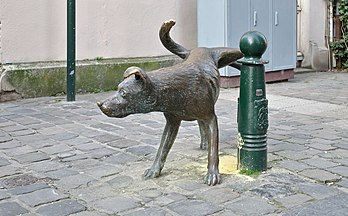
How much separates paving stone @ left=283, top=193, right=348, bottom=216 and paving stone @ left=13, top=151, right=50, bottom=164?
2.14 metres

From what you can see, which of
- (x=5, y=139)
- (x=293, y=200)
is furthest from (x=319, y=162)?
(x=5, y=139)

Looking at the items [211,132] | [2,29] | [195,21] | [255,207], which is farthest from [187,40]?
[255,207]

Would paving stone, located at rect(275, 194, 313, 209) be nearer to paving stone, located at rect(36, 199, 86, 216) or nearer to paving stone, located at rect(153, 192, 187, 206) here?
paving stone, located at rect(153, 192, 187, 206)

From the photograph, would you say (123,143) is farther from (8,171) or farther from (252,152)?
(252,152)

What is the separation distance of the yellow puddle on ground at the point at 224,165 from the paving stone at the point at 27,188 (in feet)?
3.53

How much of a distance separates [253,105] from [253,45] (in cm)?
42

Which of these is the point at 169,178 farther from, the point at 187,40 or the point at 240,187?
the point at 187,40

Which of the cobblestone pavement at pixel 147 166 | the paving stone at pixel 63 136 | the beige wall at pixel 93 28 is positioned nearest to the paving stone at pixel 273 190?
the cobblestone pavement at pixel 147 166

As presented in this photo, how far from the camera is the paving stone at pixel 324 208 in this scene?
9.80 feet

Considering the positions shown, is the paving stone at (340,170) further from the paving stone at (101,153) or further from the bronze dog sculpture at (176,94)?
the paving stone at (101,153)

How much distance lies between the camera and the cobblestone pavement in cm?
314

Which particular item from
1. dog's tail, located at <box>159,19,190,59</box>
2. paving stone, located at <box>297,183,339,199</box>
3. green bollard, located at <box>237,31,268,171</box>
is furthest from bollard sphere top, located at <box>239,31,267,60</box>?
paving stone, located at <box>297,183,339,199</box>

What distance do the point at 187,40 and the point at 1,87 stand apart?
3445 mm

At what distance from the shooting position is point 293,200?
3203mm
